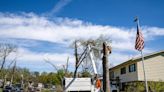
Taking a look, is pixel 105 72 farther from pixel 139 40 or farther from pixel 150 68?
pixel 150 68

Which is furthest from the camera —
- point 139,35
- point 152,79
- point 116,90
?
point 116,90

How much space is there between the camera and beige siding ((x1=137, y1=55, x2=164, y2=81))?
145 ft

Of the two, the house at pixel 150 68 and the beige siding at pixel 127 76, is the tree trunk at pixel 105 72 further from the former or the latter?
the beige siding at pixel 127 76

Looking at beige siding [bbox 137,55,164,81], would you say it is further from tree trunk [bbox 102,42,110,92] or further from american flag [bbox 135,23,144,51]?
tree trunk [bbox 102,42,110,92]

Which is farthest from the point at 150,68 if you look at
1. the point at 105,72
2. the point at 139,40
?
the point at 105,72

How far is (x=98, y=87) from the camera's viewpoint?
87.6 ft

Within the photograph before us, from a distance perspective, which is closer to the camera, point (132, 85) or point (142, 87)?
point (142, 87)

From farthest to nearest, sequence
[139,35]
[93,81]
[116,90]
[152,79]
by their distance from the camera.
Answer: [116,90] < [152,79] < [93,81] < [139,35]

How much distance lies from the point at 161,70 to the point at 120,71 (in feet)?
35.0

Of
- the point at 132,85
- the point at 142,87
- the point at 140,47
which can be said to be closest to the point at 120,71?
the point at 132,85

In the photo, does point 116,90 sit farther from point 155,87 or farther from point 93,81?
point 93,81

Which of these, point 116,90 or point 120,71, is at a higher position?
point 120,71

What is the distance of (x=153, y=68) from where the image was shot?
44.7 meters

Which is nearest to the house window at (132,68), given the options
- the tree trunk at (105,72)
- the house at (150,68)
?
the house at (150,68)
